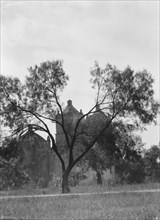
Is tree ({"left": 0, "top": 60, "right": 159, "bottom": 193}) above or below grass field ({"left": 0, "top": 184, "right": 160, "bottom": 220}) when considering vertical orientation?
above

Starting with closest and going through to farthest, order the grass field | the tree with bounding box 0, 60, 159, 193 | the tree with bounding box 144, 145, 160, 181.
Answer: the grass field
the tree with bounding box 0, 60, 159, 193
the tree with bounding box 144, 145, 160, 181

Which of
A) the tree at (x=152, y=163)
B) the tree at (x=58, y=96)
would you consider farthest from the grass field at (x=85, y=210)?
the tree at (x=152, y=163)

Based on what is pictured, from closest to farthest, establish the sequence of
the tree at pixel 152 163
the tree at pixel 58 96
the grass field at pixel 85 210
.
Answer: the grass field at pixel 85 210 → the tree at pixel 58 96 → the tree at pixel 152 163

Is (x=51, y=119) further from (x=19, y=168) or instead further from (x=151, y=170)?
(x=151, y=170)

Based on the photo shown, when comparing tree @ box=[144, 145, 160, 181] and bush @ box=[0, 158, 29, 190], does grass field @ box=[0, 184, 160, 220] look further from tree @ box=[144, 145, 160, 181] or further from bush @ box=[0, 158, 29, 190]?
tree @ box=[144, 145, 160, 181]

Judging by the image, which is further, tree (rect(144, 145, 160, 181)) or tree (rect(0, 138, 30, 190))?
tree (rect(144, 145, 160, 181))

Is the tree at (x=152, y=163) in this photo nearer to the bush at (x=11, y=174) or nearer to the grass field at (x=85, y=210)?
the bush at (x=11, y=174)

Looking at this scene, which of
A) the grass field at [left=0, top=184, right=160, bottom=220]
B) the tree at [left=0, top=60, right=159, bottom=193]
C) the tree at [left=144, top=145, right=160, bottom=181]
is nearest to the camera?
the grass field at [left=0, top=184, right=160, bottom=220]

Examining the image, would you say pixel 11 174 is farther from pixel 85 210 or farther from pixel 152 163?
pixel 152 163

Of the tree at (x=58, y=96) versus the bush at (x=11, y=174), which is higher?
the tree at (x=58, y=96)

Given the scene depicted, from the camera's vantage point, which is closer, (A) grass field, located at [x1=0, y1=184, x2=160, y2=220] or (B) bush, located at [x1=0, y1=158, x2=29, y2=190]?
(A) grass field, located at [x1=0, y1=184, x2=160, y2=220]

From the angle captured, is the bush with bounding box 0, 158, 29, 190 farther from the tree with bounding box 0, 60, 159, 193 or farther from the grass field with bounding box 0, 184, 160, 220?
the grass field with bounding box 0, 184, 160, 220

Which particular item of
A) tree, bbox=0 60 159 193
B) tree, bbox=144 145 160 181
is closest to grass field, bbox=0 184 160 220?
tree, bbox=0 60 159 193

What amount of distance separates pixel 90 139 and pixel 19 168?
7.09 metres
